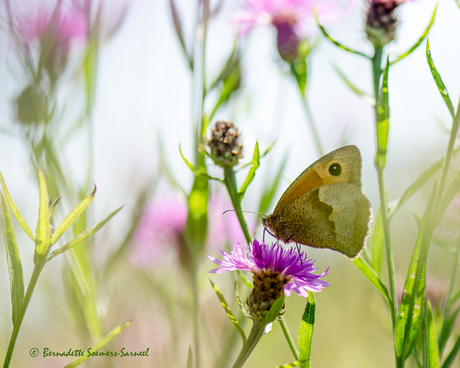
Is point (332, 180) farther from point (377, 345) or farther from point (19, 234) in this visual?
point (377, 345)

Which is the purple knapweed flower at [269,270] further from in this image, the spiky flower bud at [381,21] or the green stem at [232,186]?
the spiky flower bud at [381,21]

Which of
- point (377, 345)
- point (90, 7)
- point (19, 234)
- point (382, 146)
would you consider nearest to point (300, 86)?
point (382, 146)

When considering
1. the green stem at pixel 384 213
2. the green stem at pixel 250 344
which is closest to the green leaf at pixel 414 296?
the green stem at pixel 384 213

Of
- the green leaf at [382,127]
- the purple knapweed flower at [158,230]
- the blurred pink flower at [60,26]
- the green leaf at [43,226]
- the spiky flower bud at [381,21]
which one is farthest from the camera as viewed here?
the purple knapweed flower at [158,230]

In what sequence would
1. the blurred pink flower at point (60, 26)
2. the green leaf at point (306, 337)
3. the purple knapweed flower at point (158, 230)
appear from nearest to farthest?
the green leaf at point (306, 337) < the blurred pink flower at point (60, 26) < the purple knapweed flower at point (158, 230)

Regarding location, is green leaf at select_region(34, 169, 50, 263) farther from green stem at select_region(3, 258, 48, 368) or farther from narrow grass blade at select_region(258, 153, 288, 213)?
narrow grass blade at select_region(258, 153, 288, 213)

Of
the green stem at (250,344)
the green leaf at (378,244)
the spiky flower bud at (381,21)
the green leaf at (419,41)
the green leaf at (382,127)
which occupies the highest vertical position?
the spiky flower bud at (381,21)
